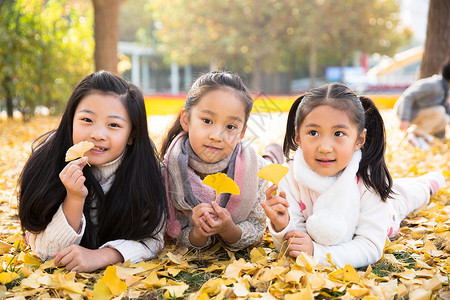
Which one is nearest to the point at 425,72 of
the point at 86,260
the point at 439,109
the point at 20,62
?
the point at 439,109

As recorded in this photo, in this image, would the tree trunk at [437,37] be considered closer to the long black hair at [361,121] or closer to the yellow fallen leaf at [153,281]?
the long black hair at [361,121]

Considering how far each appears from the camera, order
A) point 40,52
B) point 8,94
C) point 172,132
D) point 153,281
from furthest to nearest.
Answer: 1. point 40,52
2. point 8,94
3. point 172,132
4. point 153,281

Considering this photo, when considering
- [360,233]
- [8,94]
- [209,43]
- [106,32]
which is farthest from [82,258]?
[209,43]

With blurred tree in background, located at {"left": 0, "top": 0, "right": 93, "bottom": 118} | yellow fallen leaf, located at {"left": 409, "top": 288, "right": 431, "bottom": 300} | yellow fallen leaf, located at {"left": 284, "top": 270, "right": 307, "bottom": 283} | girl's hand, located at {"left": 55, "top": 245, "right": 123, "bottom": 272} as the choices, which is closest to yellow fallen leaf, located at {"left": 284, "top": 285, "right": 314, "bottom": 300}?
yellow fallen leaf, located at {"left": 284, "top": 270, "right": 307, "bottom": 283}

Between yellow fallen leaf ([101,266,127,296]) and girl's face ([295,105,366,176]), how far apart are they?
39.8 inches

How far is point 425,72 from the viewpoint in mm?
6254

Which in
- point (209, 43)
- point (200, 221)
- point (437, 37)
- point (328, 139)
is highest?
point (209, 43)

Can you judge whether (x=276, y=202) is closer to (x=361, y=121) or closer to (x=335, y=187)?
(x=335, y=187)

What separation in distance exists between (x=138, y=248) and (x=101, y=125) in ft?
1.95

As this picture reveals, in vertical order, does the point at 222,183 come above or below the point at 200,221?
above

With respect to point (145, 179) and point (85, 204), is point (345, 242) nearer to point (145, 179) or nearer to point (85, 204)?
point (145, 179)

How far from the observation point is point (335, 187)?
83.8 inches

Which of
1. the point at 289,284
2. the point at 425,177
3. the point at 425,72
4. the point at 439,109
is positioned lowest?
the point at 289,284

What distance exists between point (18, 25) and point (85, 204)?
6.98 metres
